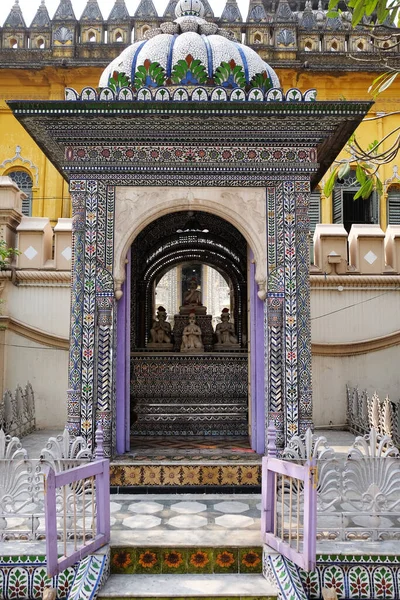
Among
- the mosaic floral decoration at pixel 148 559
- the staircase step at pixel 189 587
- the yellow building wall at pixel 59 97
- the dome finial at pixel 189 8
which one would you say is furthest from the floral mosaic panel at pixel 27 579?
the yellow building wall at pixel 59 97

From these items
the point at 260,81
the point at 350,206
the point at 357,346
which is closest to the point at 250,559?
the point at 260,81

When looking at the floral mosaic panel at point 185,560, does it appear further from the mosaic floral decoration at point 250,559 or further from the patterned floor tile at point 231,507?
the patterned floor tile at point 231,507

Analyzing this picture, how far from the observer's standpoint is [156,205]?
686cm

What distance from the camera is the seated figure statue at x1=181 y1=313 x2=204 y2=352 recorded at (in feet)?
38.3

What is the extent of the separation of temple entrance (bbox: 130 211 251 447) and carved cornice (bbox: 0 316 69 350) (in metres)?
1.39

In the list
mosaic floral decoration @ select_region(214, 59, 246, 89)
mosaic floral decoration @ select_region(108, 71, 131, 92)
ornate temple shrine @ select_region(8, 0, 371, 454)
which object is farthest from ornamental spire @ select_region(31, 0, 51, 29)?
mosaic floral decoration @ select_region(214, 59, 246, 89)

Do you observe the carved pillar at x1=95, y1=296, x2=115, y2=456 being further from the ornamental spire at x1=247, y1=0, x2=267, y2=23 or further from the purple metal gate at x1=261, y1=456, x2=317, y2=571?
the ornamental spire at x1=247, y1=0, x2=267, y2=23

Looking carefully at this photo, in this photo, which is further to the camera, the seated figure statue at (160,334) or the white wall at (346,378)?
the seated figure statue at (160,334)

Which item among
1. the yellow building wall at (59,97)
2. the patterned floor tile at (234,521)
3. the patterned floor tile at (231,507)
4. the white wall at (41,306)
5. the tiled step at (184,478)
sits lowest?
the patterned floor tile at (234,521)

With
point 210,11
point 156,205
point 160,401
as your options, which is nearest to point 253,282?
point 156,205

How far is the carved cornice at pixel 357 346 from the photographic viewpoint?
10.8 m

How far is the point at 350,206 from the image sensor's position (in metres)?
16.5

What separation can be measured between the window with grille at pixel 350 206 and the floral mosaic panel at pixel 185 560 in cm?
1273

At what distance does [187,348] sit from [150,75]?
600 centimetres
